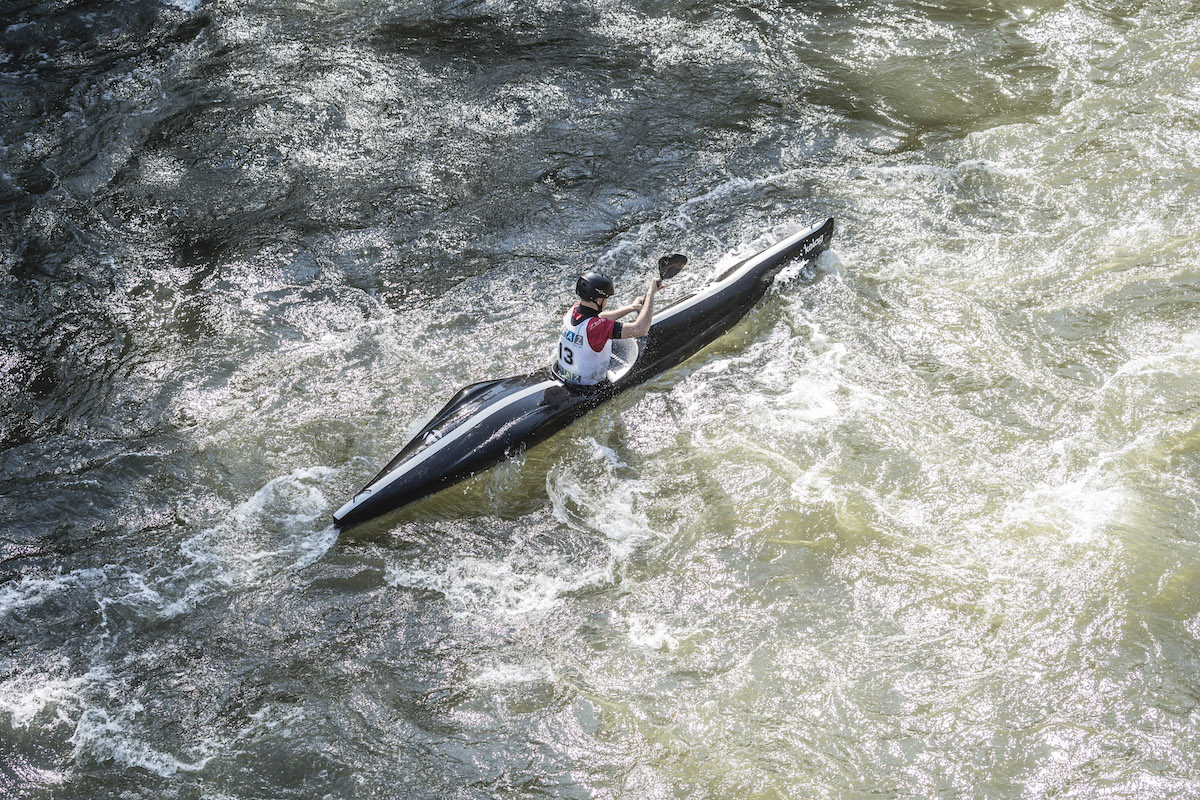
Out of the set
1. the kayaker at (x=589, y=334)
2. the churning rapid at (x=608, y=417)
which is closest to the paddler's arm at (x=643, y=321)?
the kayaker at (x=589, y=334)

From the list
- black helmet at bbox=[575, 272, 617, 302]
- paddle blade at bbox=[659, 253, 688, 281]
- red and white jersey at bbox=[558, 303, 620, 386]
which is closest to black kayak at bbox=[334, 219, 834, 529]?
red and white jersey at bbox=[558, 303, 620, 386]

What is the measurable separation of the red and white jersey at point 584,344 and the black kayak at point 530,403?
10 centimetres

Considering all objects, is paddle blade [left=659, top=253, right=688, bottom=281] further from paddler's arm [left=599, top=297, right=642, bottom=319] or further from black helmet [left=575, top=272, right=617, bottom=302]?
black helmet [left=575, top=272, right=617, bottom=302]

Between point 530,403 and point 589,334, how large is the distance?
0.54m

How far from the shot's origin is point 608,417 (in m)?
5.62

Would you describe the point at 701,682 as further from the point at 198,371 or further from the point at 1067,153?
the point at 1067,153

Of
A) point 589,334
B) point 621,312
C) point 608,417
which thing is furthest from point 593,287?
point 608,417

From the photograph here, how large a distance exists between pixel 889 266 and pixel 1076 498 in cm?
239

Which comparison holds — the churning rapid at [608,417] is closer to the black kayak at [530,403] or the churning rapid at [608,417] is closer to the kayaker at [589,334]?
the black kayak at [530,403]

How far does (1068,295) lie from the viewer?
6.33 metres

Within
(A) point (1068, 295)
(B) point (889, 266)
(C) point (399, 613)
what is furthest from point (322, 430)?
(A) point (1068, 295)

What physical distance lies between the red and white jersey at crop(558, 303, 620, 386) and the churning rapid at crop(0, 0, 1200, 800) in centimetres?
33

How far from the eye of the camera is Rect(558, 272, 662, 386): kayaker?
521cm

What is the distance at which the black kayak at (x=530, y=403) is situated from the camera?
4.88m
